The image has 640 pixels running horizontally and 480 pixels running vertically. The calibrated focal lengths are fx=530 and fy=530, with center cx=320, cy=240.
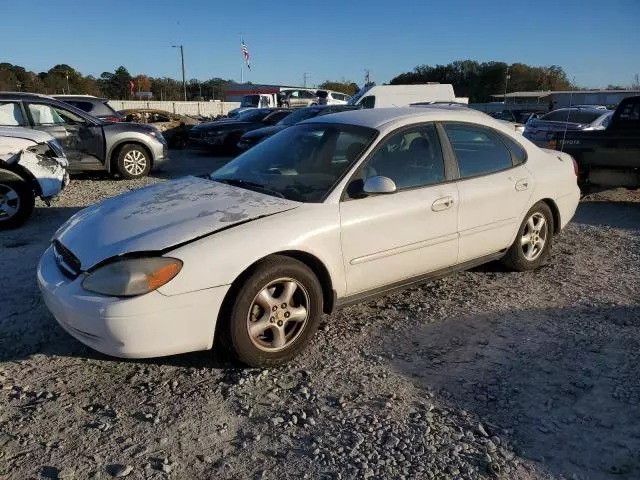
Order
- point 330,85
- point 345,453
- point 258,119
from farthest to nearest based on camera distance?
point 330,85, point 258,119, point 345,453

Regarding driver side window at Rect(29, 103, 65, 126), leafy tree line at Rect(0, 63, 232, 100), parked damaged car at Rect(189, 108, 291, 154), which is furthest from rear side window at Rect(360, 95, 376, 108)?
leafy tree line at Rect(0, 63, 232, 100)

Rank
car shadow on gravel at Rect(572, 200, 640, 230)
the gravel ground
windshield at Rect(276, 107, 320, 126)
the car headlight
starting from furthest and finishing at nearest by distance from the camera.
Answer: windshield at Rect(276, 107, 320, 126) → car shadow on gravel at Rect(572, 200, 640, 230) → the car headlight → the gravel ground

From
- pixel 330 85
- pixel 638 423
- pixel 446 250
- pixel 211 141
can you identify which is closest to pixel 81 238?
pixel 446 250

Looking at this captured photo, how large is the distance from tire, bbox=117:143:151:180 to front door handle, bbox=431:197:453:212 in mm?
8247

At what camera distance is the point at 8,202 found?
256 inches

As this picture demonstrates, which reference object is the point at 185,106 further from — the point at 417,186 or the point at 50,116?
the point at 417,186

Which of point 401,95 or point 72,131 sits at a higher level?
point 401,95

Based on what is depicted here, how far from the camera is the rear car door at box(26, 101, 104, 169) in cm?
955

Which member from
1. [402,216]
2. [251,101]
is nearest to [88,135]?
[402,216]

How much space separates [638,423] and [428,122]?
2.50 meters

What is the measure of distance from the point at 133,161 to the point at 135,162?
5cm

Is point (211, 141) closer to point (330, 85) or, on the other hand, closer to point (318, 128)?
point (318, 128)

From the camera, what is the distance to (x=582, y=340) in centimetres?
363

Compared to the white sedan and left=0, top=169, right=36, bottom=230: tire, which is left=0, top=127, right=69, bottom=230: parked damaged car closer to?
left=0, top=169, right=36, bottom=230: tire
